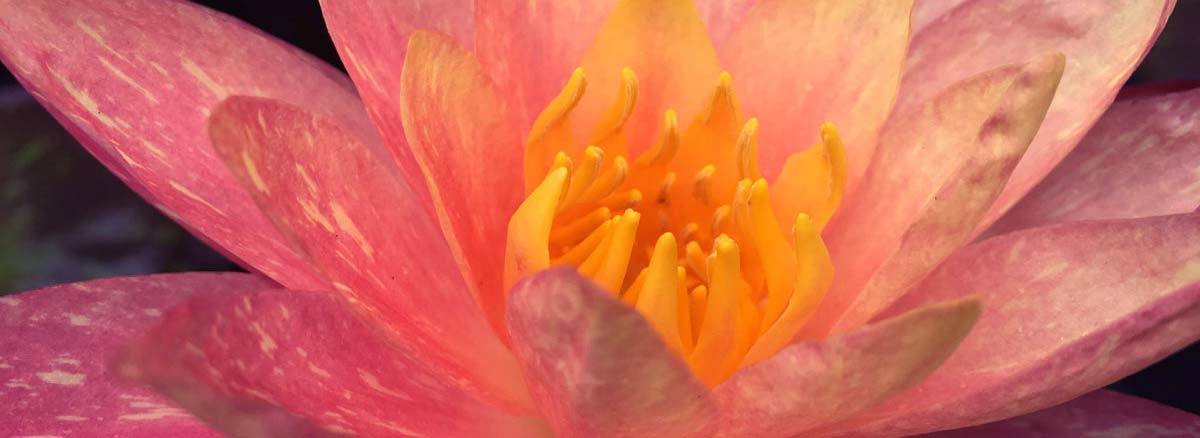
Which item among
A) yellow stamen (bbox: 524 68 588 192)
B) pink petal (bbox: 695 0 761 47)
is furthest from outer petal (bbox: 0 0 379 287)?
pink petal (bbox: 695 0 761 47)

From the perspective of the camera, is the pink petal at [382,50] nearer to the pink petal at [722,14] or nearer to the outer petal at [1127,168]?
the pink petal at [722,14]

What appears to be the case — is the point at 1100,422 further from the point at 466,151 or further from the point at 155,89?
the point at 155,89

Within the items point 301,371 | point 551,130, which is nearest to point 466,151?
point 551,130

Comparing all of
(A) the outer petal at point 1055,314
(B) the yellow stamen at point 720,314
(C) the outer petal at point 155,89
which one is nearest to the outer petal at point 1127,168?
(A) the outer petal at point 1055,314

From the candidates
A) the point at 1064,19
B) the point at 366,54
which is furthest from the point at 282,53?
the point at 1064,19

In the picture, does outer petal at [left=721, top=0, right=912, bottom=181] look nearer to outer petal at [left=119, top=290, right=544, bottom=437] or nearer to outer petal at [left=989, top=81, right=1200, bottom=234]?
outer petal at [left=989, top=81, right=1200, bottom=234]

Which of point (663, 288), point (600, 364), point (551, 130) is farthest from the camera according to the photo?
point (551, 130)
